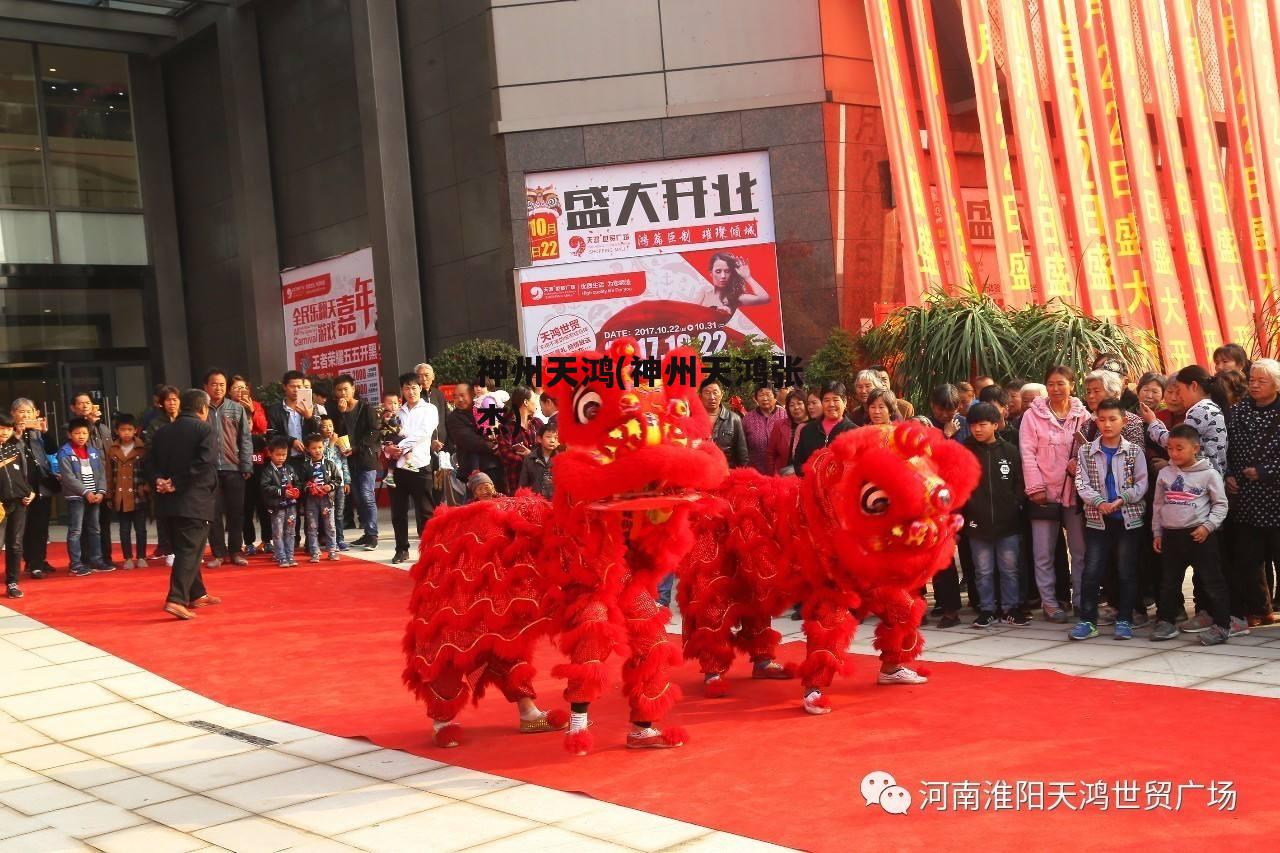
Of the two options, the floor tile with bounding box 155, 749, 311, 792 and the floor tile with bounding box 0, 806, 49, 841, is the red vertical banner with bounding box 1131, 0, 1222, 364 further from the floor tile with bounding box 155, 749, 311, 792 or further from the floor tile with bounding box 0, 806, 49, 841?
the floor tile with bounding box 0, 806, 49, 841

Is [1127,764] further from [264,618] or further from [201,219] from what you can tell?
[201,219]

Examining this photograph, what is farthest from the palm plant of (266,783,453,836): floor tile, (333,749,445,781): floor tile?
(266,783,453,836): floor tile

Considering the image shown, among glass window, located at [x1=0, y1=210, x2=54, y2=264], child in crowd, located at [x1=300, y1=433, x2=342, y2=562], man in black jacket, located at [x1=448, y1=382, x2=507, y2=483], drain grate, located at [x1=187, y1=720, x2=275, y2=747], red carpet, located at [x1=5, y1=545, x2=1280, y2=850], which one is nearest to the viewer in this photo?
red carpet, located at [x1=5, y1=545, x2=1280, y2=850]

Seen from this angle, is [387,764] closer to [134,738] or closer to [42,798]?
[42,798]

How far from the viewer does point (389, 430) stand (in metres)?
10.8

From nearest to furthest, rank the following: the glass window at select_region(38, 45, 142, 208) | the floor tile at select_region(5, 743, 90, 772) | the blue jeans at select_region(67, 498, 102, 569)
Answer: the floor tile at select_region(5, 743, 90, 772)
the blue jeans at select_region(67, 498, 102, 569)
the glass window at select_region(38, 45, 142, 208)

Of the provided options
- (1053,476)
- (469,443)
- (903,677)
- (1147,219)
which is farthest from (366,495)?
(1147,219)

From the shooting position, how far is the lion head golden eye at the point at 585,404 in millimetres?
5094

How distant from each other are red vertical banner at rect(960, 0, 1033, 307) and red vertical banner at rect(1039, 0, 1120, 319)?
1.88 feet

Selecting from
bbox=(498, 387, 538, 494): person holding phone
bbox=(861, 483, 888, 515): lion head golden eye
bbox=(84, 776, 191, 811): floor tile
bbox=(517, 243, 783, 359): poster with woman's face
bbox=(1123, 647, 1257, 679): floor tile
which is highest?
bbox=(517, 243, 783, 359): poster with woman's face

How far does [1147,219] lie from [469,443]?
24.8 feet

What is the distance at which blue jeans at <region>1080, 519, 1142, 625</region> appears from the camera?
6.79 meters

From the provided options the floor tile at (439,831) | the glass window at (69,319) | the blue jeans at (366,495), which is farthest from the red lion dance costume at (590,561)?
the glass window at (69,319)

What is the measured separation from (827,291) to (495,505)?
Result: 32.4ft
